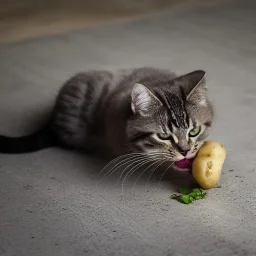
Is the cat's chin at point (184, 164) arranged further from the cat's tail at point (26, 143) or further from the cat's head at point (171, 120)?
the cat's tail at point (26, 143)

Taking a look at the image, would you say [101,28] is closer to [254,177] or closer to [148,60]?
[148,60]

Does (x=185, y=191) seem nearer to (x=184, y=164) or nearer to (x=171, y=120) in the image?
(x=184, y=164)

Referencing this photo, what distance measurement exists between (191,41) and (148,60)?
17.0 inches

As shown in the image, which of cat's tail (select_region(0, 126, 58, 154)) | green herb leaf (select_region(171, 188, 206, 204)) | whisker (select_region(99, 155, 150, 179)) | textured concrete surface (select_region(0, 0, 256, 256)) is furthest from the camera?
cat's tail (select_region(0, 126, 58, 154))

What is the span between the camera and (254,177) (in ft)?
6.86

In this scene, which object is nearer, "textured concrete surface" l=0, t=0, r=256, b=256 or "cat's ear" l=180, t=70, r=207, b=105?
"textured concrete surface" l=0, t=0, r=256, b=256

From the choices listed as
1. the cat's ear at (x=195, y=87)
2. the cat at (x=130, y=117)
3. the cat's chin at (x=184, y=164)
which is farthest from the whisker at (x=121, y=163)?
the cat's ear at (x=195, y=87)

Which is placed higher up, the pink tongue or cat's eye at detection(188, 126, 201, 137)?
cat's eye at detection(188, 126, 201, 137)

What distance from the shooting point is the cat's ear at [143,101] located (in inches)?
77.9

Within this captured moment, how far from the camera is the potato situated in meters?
1.95

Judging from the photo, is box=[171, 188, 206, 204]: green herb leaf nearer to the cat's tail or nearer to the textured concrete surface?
the textured concrete surface

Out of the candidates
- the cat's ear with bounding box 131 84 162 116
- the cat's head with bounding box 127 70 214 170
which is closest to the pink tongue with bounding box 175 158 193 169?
the cat's head with bounding box 127 70 214 170

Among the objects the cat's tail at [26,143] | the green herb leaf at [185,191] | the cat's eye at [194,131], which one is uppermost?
the cat's eye at [194,131]

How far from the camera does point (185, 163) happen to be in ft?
6.70
